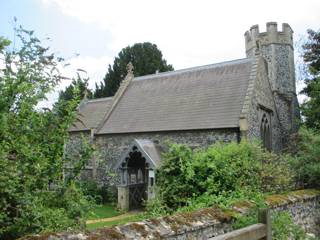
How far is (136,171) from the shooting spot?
20734mm

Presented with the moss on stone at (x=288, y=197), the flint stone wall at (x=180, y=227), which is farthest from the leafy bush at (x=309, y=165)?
the flint stone wall at (x=180, y=227)

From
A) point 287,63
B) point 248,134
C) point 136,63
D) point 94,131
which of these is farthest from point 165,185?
point 136,63

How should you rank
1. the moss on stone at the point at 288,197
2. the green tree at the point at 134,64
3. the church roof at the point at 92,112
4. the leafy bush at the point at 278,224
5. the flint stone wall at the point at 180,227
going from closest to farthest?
the flint stone wall at the point at 180,227 < the leafy bush at the point at 278,224 < the moss on stone at the point at 288,197 < the church roof at the point at 92,112 < the green tree at the point at 134,64

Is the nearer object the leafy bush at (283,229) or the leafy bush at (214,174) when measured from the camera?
the leafy bush at (283,229)

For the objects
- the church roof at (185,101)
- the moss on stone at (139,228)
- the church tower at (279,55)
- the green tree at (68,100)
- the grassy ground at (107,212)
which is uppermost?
the church tower at (279,55)

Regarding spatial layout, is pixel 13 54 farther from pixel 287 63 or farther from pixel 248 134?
pixel 287 63

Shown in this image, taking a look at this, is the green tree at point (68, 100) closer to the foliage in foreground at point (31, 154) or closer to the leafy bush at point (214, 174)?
the foliage in foreground at point (31, 154)

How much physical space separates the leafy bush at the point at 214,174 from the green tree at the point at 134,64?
30.3m

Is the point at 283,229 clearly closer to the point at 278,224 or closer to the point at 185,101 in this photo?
the point at 278,224

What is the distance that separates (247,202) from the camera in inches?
261

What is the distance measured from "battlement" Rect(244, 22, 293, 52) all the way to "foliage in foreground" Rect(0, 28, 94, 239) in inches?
973

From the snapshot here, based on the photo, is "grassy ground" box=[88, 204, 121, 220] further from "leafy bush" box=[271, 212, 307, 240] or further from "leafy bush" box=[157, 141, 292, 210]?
"leafy bush" box=[271, 212, 307, 240]

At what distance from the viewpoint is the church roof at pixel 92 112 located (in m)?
23.9

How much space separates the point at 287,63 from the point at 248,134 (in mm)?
12777
